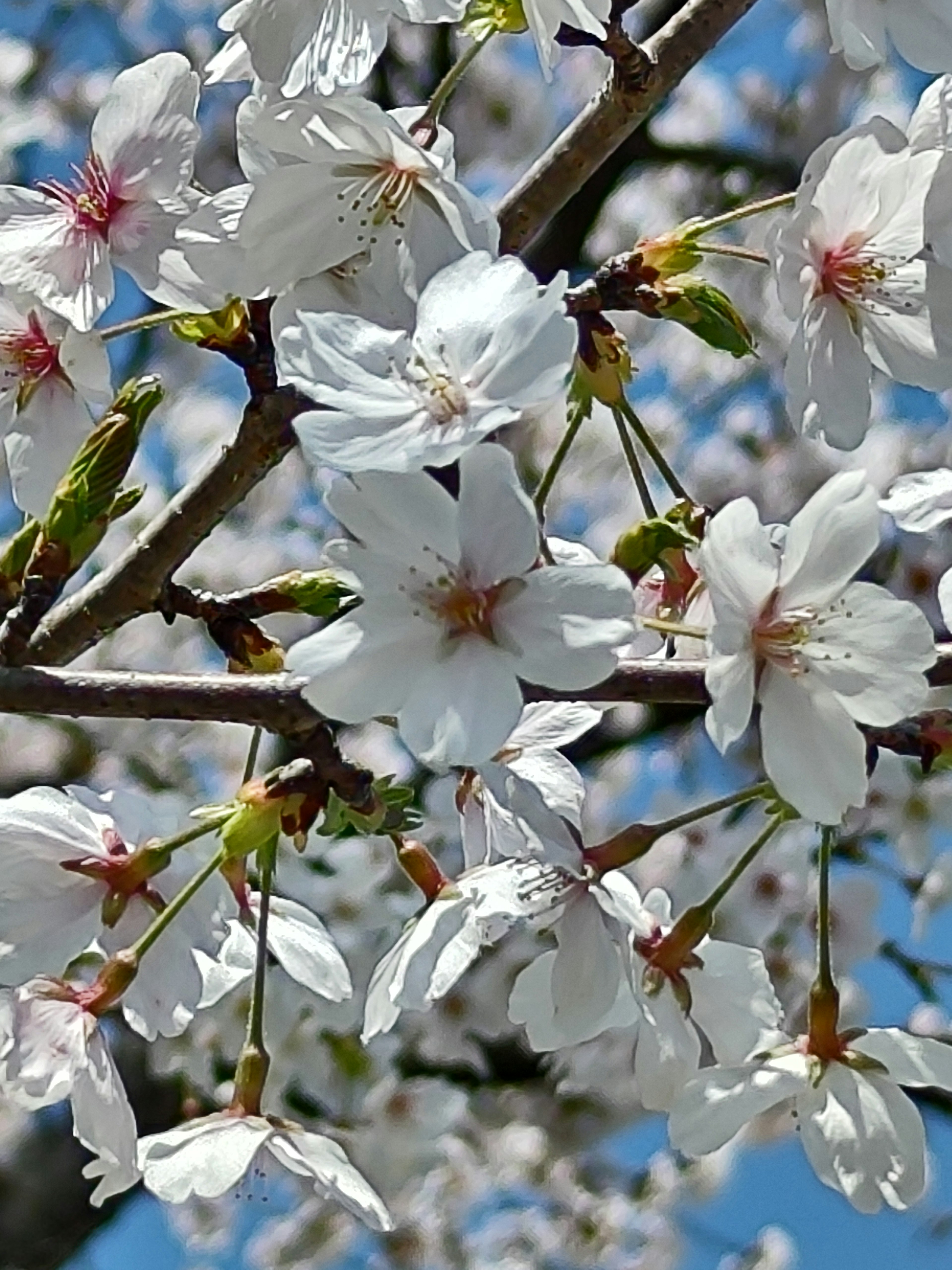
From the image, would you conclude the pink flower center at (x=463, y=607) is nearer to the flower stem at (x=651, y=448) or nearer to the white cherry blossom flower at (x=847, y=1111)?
the flower stem at (x=651, y=448)

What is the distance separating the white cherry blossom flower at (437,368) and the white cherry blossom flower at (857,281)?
0.72 ft

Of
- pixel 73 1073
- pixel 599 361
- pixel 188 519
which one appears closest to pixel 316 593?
pixel 188 519

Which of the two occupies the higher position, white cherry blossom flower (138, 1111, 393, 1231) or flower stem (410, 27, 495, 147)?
flower stem (410, 27, 495, 147)

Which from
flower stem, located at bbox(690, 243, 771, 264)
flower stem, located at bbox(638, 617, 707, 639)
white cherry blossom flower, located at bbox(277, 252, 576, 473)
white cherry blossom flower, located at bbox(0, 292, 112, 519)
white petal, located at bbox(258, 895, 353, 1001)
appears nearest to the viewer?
white cherry blossom flower, located at bbox(277, 252, 576, 473)

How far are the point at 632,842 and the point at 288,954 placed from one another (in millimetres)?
296

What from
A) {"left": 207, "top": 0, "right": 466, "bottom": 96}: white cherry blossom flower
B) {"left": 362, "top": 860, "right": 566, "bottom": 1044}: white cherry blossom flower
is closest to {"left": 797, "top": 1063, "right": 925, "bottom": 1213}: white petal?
{"left": 362, "top": 860, "right": 566, "bottom": 1044}: white cherry blossom flower

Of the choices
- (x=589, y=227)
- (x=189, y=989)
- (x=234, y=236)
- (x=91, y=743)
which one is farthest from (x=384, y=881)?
(x=234, y=236)

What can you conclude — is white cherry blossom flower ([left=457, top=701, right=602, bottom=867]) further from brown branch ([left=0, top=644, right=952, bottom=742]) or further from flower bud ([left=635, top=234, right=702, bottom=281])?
flower bud ([left=635, top=234, right=702, bottom=281])

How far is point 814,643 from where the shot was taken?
81 cm

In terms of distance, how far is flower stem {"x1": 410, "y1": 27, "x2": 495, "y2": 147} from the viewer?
2.82ft

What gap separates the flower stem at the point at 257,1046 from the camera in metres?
0.97

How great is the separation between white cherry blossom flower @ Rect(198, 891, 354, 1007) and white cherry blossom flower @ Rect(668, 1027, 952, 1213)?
278 millimetres

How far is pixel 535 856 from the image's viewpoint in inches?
34.4

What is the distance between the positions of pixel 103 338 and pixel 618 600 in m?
0.38
